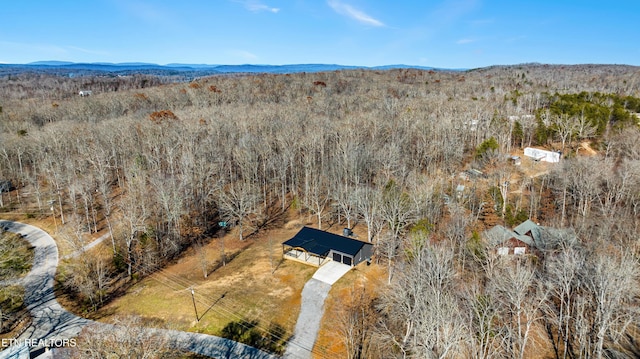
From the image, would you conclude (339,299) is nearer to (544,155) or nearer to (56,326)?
(56,326)

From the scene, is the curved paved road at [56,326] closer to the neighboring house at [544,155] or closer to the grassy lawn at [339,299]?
the grassy lawn at [339,299]

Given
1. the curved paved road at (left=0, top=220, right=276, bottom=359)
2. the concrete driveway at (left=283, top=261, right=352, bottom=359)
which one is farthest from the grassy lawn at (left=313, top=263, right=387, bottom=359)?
the curved paved road at (left=0, top=220, right=276, bottom=359)

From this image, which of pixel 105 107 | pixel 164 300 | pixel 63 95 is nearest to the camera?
pixel 164 300

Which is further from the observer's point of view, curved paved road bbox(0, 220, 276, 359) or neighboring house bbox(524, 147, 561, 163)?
neighboring house bbox(524, 147, 561, 163)

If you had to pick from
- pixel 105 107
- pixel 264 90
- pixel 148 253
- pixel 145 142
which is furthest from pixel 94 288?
pixel 264 90

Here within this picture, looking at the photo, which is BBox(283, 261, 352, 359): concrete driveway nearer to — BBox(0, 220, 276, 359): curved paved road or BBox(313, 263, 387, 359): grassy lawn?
BBox(313, 263, 387, 359): grassy lawn

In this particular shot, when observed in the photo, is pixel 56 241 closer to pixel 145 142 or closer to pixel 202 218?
pixel 202 218
